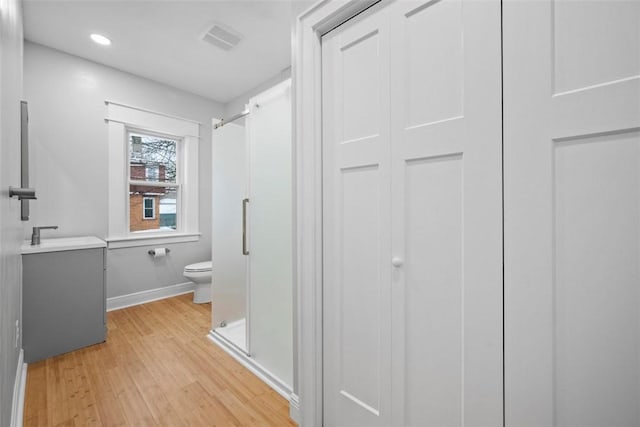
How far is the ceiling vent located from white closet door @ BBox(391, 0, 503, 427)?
188 cm

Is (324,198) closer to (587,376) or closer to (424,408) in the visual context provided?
(424,408)

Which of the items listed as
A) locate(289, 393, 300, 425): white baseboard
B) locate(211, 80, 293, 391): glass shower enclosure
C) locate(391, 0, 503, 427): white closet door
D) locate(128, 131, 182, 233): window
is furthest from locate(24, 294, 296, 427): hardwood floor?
locate(128, 131, 182, 233): window

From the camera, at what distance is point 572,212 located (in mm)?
756

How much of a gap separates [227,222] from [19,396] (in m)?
1.57

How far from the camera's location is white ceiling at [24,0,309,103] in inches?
82.9

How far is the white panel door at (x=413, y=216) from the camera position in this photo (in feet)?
2.93

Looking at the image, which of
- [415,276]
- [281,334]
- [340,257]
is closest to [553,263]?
[415,276]

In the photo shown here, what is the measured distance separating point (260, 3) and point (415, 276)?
227 cm

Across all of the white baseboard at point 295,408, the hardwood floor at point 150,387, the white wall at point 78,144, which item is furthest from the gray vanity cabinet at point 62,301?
the white baseboard at point 295,408

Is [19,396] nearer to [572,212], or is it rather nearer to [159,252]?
[159,252]

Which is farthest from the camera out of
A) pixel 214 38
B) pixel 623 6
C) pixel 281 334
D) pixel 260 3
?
pixel 214 38

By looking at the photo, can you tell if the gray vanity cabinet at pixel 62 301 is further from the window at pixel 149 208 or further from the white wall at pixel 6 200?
the window at pixel 149 208

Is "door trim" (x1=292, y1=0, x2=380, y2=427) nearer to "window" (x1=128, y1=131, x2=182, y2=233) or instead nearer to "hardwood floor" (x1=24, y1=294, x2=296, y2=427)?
"hardwood floor" (x1=24, y1=294, x2=296, y2=427)

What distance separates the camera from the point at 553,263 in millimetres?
780
